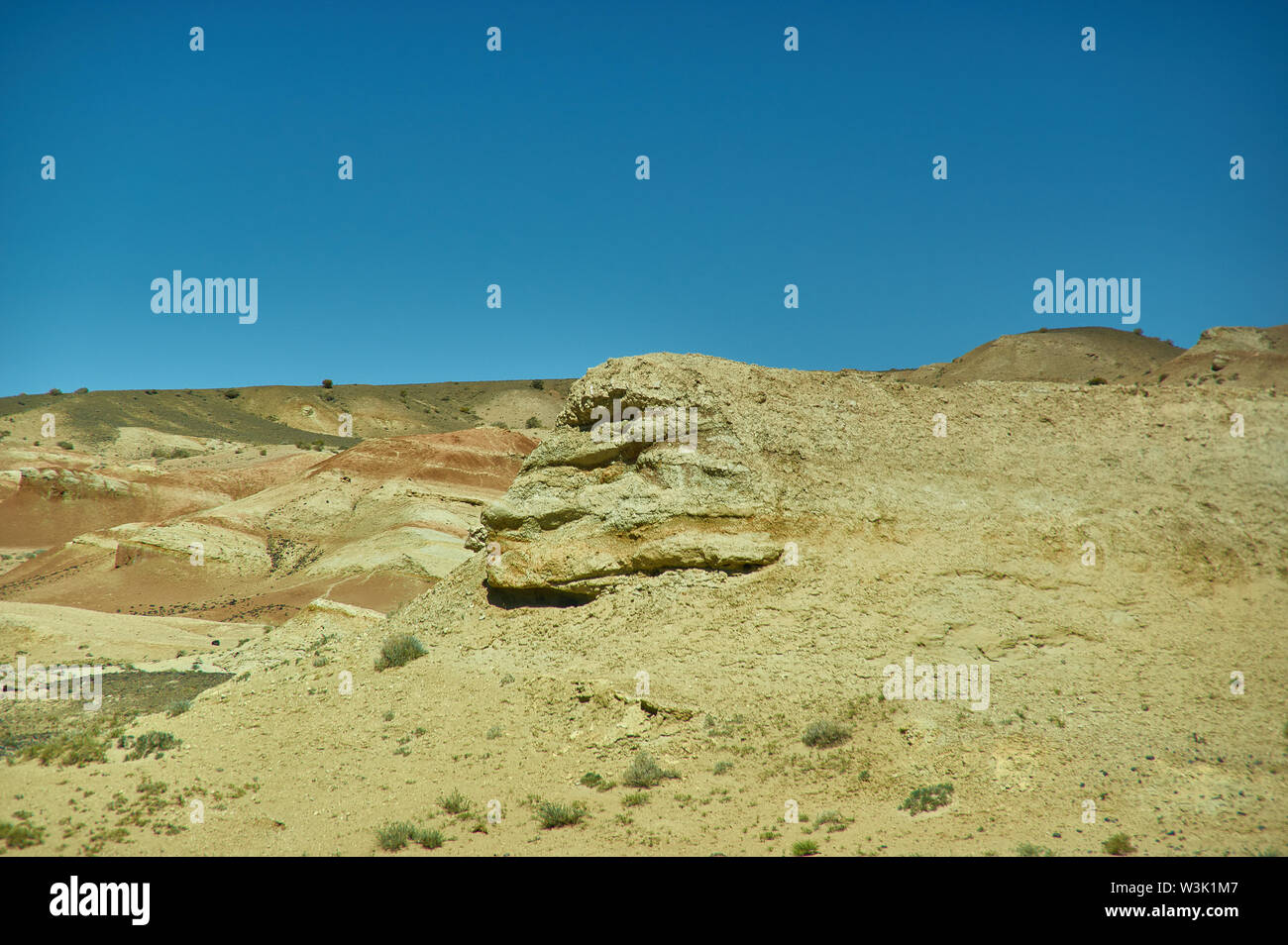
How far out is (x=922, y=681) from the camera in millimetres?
9250

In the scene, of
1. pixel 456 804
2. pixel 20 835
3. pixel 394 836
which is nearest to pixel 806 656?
pixel 456 804

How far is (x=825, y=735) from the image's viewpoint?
345 inches

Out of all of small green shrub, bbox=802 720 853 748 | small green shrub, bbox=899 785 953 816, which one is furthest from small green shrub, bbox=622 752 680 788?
small green shrub, bbox=899 785 953 816

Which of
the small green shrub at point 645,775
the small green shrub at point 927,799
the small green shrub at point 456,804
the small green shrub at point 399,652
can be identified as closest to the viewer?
the small green shrub at point 927,799

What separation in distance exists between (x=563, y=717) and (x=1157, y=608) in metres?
7.80

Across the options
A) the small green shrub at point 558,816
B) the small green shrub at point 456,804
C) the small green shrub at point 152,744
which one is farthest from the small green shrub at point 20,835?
the small green shrub at point 558,816

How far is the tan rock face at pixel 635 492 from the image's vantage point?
12273mm

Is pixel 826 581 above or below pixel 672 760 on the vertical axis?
above

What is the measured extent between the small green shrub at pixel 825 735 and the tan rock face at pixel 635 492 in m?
3.33

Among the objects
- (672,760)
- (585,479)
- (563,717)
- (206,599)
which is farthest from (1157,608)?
(206,599)

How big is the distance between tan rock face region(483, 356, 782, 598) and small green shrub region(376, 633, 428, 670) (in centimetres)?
170

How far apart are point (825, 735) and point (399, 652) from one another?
24.6ft

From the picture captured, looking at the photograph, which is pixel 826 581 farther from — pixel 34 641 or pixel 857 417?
pixel 34 641

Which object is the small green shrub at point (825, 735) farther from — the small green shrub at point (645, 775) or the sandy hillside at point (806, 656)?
the small green shrub at point (645, 775)
